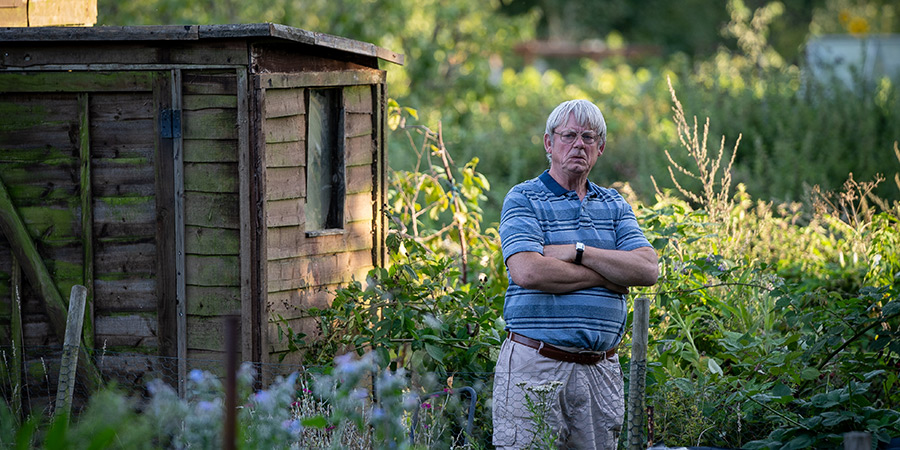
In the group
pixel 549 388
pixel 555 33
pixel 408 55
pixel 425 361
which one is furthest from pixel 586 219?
pixel 555 33

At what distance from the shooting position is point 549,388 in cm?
329

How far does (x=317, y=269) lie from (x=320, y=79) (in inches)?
43.2

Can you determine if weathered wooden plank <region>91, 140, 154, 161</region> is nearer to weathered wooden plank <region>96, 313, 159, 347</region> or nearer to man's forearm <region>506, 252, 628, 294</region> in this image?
weathered wooden plank <region>96, 313, 159, 347</region>

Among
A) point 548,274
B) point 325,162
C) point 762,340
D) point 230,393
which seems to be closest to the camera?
point 230,393

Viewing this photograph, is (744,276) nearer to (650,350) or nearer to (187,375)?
(650,350)

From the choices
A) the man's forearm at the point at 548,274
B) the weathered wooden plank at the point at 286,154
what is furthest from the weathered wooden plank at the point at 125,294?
the man's forearm at the point at 548,274

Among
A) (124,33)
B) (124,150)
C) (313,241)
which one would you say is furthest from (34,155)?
(313,241)

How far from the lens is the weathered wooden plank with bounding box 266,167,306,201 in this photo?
15.6ft

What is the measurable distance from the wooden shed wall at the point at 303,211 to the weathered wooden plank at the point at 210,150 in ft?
0.64

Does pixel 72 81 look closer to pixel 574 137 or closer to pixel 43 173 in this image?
pixel 43 173

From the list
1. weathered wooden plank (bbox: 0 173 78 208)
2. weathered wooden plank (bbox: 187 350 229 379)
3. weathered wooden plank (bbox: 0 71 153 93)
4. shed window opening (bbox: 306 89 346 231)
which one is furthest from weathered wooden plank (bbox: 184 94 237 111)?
weathered wooden plank (bbox: 187 350 229 379)

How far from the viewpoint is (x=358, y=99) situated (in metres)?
5.32

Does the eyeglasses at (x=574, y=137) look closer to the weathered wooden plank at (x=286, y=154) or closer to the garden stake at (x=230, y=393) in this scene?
the weathered wooden plank at (x=286, y=154)

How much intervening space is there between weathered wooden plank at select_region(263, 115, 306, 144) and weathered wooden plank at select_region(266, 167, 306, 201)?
166mm
